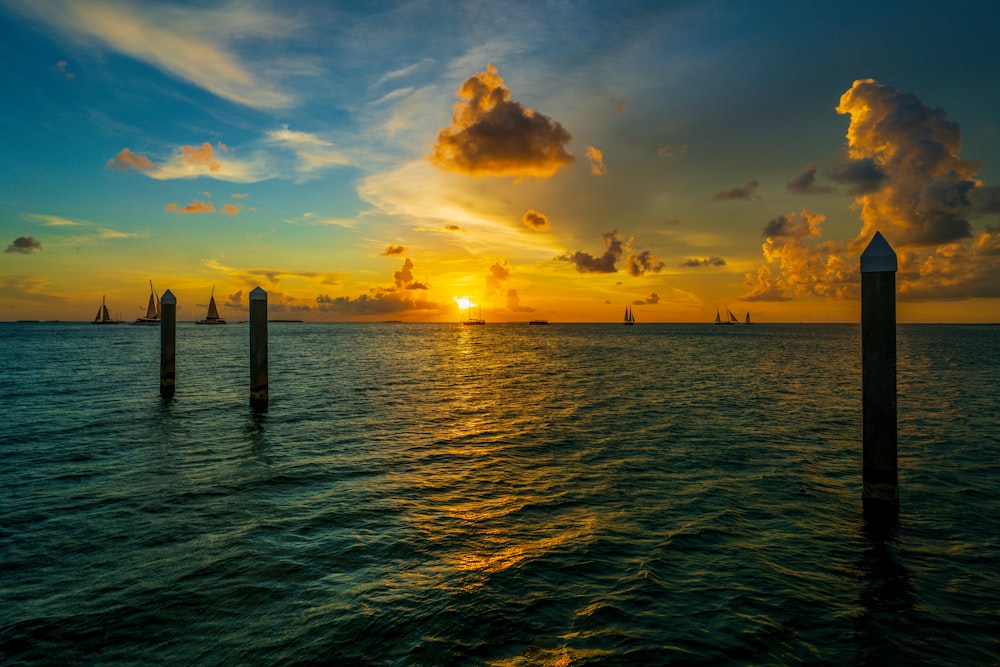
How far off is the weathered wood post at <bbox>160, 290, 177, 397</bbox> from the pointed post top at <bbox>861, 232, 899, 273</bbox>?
26.8 metres

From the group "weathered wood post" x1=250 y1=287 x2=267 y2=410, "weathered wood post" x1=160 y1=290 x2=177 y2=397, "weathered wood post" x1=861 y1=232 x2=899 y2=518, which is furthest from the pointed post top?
"weathered wood post" x1=160 y1=290 x2=177 y2=397

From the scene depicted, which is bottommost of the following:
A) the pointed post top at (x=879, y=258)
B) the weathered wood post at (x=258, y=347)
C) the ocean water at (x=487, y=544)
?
the ocean water at (x=487, y=544)

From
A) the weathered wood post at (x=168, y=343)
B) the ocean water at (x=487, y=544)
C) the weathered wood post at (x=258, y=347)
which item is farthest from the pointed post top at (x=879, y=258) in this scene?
the weathered wood post at (x=168, y=343)

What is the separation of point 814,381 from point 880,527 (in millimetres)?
30671

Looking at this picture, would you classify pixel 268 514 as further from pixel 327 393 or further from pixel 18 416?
Answer: pixel 327 393

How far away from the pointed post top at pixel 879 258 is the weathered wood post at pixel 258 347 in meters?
20.6

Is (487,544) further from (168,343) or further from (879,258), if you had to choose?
(168,343)

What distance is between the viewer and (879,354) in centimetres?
973

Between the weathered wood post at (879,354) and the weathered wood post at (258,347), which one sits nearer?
the weathered wood post at (879,354)

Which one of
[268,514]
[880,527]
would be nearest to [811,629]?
[880,527]

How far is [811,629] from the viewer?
6887 mm

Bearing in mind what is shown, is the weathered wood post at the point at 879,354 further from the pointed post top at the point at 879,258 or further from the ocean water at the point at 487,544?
the ocean water at the point at 487,544

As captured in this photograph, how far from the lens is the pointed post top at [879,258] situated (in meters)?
9.66

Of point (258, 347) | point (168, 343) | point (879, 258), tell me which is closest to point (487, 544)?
point (879, 258)
